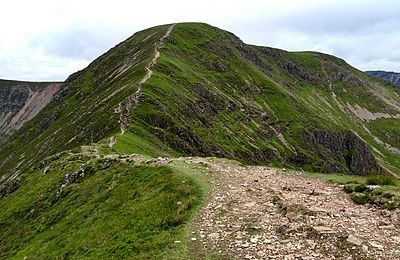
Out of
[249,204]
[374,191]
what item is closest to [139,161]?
[249,204]

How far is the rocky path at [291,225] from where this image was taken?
64.7 ft

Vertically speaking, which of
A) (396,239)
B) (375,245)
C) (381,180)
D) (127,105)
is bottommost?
(375,245)

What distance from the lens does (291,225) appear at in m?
22.2

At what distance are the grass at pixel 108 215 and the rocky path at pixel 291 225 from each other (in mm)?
1674

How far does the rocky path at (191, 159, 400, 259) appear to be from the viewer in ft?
64.7

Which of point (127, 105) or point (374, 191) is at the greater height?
point (127, 105)

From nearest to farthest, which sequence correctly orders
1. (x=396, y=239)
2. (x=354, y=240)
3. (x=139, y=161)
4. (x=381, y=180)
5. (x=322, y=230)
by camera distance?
(x=354, y=240) → (x=396, y=239) → (x=322, y=230) → (x=381, y=180) → (x=139, y=161)

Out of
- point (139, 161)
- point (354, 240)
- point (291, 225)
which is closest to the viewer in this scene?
point (354, 240)

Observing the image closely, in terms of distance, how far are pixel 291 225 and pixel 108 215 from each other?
1632 centimetres

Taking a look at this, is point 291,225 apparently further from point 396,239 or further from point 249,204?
point 396,239

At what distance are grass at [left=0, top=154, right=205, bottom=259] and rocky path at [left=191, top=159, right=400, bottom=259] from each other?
1.67 metres

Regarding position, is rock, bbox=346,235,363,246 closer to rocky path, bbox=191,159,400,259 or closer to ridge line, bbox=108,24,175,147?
rocky path, bbox=191,159,400,259

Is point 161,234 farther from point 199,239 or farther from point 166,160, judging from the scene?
point 166,160

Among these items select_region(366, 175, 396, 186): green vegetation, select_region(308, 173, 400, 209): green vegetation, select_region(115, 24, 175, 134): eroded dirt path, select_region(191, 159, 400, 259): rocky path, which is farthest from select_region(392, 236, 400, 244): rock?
select_region(115, 24, 175, 134): eroded dirt path
